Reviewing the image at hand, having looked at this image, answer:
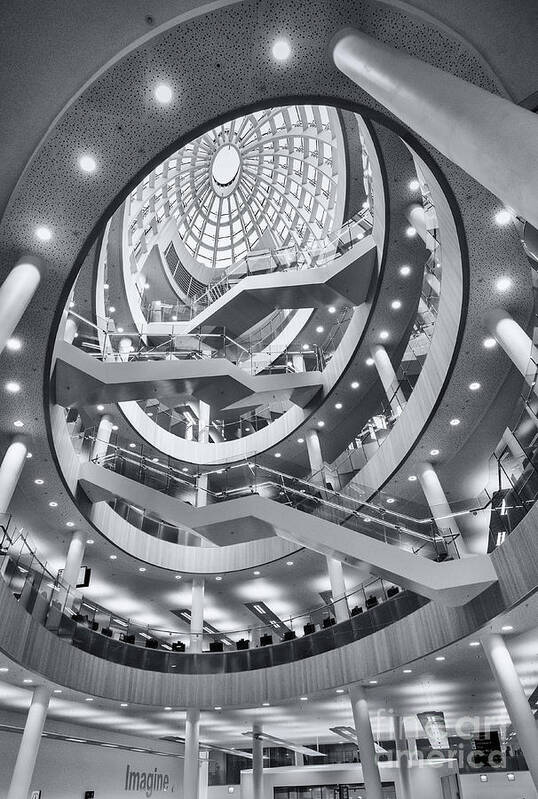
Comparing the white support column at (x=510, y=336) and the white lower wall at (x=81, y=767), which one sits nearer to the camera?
the white support column at (x=510, y=336)

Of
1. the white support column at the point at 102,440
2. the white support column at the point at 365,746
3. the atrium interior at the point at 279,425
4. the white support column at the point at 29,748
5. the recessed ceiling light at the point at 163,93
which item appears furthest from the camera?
the white support column at the point at 102,440

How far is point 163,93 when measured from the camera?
28.9 ft

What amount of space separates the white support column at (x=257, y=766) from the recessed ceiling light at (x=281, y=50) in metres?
22.1

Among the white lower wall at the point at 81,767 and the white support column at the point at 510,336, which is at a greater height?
the white support column at the point at 510,336

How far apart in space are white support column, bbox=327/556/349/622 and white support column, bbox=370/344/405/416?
6.11 metres

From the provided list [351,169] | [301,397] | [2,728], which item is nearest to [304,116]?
[351,169]

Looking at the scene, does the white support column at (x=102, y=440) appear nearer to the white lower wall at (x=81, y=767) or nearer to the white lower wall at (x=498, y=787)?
the white lower wall at (x=81, y=767)

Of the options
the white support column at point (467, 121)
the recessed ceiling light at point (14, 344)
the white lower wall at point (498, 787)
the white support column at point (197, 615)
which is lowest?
the white lower wall at point (498, 787)

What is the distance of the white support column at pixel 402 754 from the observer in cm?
1731

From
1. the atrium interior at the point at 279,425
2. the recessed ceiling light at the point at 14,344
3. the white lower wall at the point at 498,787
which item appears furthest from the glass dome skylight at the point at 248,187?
the white lower wall at the point at 498,787

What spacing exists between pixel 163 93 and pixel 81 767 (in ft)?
74.3

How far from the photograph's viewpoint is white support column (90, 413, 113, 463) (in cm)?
1908

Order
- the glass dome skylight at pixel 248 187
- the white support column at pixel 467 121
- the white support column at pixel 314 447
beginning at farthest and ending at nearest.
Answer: the glass dome skylight at pixel 248 187, the white support column at pixel 314 447, the white support column at pixel 467 121

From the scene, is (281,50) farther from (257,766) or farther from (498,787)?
(257,766)
